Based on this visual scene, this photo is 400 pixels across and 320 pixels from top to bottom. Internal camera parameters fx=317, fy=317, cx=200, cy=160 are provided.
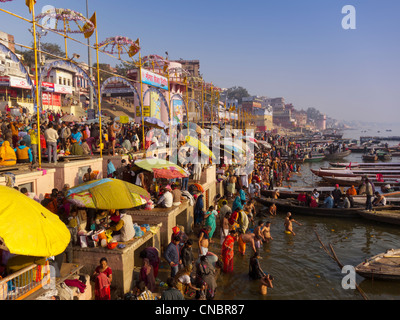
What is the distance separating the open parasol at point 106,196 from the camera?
26.7 ft

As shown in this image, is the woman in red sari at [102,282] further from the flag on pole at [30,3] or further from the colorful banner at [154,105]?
the colorful banner at [154,105]

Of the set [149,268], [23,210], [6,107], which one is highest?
[6,107]

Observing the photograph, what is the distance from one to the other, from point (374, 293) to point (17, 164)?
1242 centimetres

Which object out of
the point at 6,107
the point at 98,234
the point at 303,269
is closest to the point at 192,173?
the point at 303,269

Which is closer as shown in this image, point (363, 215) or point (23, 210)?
point (23, 210)

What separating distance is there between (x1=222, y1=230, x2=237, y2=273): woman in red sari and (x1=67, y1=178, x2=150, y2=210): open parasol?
293 cm

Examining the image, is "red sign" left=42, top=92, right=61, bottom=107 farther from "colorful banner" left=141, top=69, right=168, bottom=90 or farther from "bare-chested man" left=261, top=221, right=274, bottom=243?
"bare-chested man" left=261, top=221, right=274, bottom=243

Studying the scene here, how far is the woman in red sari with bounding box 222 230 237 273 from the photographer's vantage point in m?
9.85

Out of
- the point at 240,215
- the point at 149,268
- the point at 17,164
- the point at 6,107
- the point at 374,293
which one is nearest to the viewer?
the point at 149,268

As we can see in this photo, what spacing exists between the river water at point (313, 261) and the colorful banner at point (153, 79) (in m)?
22.6

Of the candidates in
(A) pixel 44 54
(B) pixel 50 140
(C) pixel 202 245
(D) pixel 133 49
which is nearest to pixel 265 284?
(C) pixel 202 245
